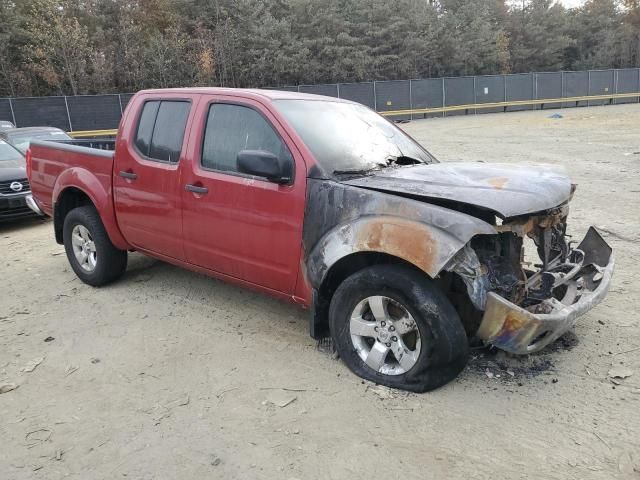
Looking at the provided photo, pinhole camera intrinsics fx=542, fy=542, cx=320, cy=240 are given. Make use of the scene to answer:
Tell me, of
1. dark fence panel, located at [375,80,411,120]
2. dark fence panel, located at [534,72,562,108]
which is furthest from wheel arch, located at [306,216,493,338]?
dark fence panel, located at [534,72,562,108]

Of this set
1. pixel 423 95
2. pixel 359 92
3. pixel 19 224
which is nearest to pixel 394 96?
pixel 423 95

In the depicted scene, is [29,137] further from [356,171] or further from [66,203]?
[356,171]

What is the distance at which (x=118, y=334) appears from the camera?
4352mm

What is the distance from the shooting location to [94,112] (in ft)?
81.4

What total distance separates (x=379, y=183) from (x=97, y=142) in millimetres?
4549

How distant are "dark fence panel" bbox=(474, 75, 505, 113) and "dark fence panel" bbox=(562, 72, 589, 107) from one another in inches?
204

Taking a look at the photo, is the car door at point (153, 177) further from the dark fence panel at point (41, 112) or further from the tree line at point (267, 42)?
the tree line at point (267, 42)

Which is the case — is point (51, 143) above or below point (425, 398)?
above

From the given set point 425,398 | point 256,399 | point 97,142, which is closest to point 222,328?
point 256,399

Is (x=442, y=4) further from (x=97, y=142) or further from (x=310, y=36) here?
(x=97, y=142)

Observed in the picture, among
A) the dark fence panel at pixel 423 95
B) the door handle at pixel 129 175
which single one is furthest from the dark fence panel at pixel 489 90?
the door handle at pixel 129 175

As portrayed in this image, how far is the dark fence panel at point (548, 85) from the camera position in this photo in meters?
37.1

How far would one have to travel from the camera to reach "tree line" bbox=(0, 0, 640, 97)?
31.0m

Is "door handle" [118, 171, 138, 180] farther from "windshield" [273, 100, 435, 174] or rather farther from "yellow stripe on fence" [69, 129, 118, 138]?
"yellow stripe on fence" [69, 129, 118, 138]
